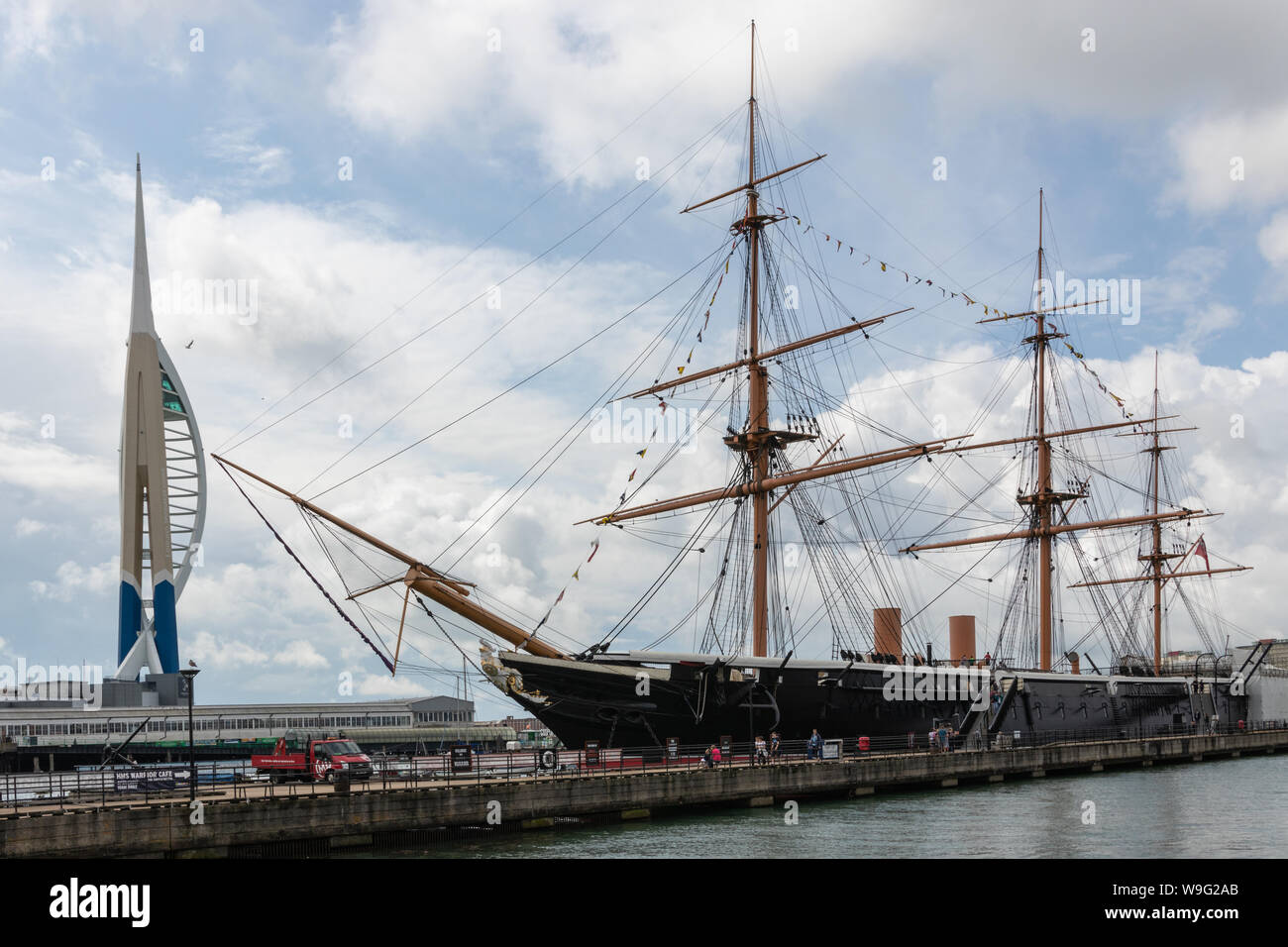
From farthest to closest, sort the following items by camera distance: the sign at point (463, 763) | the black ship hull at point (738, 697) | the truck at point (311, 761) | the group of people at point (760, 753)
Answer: the black ship hull at point (738, 697)
the group of people at point (760, 753)
the sign at point (463, 763)
the truck at point (311, 761)

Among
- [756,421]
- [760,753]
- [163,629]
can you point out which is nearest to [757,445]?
[756,421]

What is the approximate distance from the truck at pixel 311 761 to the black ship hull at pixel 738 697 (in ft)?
22.1

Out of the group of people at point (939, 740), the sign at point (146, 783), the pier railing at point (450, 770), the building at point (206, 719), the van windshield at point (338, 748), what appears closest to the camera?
the pier railing at point (450, 770)

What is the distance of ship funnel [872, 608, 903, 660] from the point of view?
61.1 m

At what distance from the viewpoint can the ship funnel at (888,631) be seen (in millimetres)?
61094

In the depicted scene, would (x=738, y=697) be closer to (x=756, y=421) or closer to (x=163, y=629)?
(x=756, y=421)

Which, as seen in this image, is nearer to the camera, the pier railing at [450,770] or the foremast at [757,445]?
the pier railing at [450,770]

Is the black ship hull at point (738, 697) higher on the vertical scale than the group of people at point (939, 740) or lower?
higher

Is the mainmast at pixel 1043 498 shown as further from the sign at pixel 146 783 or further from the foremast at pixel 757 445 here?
the sign at pixel 146 783

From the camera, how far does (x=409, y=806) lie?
30.2 metres

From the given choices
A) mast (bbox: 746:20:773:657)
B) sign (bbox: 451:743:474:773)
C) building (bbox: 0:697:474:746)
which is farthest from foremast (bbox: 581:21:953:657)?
building (bbox: 0:697:474:746)

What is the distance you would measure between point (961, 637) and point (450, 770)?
4009cm

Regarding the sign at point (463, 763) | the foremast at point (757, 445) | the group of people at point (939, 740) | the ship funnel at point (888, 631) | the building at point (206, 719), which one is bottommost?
the building at point (206, 719)

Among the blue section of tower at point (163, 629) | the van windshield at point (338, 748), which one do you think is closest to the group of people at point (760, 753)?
the van windshield at point (338, 748)
